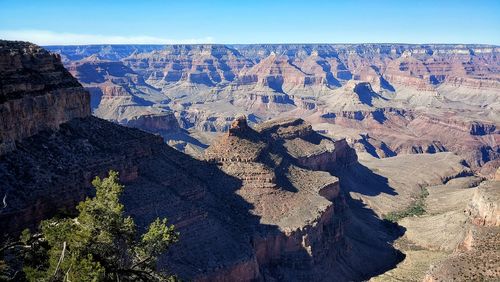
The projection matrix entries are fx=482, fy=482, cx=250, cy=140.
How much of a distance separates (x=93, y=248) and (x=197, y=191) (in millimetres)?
38266

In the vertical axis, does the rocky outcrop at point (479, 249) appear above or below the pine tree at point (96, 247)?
below

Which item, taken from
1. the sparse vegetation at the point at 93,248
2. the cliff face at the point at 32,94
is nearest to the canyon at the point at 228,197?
the cliff face at the point at 32,94

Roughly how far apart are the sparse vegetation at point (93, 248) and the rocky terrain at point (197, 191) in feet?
41.4

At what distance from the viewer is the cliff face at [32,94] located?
155 ft

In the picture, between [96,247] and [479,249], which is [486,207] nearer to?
[479,249]

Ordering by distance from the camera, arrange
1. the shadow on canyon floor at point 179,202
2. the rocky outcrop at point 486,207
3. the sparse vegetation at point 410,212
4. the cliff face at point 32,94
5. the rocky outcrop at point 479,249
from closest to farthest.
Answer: the shadow on canyon floor at point 179,202
the cliff face at point 32,94
the rocky outcrop at point 479,249
the rocky outcrop at point 486,207
the sparse vegetation at point 410,212

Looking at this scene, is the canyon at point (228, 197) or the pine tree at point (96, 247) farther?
the canyon at point (228, 197)

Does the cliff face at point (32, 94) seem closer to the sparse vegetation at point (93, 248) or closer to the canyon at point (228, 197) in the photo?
the canyon at point (228, 197)

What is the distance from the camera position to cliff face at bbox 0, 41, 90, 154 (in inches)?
1855

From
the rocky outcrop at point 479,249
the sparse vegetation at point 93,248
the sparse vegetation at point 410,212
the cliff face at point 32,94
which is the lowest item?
the sparse vegetation at point 410,212

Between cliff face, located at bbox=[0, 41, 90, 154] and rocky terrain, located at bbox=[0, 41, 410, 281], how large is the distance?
0.16 meters

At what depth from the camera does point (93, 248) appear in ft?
79.3

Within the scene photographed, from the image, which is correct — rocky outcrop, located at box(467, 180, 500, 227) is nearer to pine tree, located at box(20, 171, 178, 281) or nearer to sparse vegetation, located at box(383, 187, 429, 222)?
sparse vegetation, located at box(383, 187, 429, 222)

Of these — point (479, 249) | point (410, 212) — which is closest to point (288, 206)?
point (479, 249)
